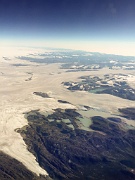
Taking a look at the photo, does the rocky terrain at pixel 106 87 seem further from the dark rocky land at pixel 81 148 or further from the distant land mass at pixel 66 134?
the dark rocky land at pixel 81 148

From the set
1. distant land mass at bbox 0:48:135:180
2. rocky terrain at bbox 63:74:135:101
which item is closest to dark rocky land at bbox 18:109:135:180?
distant land mass at bbox 0:48:135:180

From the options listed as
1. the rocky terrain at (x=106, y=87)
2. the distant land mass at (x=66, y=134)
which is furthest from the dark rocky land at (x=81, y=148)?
the rocky terrain at (x=106, y=87)

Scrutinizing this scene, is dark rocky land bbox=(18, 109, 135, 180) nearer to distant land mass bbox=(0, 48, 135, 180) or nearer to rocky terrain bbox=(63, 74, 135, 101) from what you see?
distant land mass bbox=(0, 48, 135, 180)

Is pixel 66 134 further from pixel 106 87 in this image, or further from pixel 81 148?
pixel 106 87

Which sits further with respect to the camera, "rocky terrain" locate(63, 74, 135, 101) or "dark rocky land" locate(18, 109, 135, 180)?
"rocky terrain" locate(63, 74, 135, 101)

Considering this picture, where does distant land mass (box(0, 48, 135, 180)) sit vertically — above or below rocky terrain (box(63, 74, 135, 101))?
above

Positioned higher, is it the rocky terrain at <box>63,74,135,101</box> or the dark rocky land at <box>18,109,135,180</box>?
the dark rocky land at <box>18,109,135,180</box>

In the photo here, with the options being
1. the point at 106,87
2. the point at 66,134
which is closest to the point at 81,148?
the point at 66,134

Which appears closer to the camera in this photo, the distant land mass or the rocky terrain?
the distant land mass

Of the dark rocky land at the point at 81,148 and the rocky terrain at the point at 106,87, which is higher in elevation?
the dark rocky land at the point at 81,148
